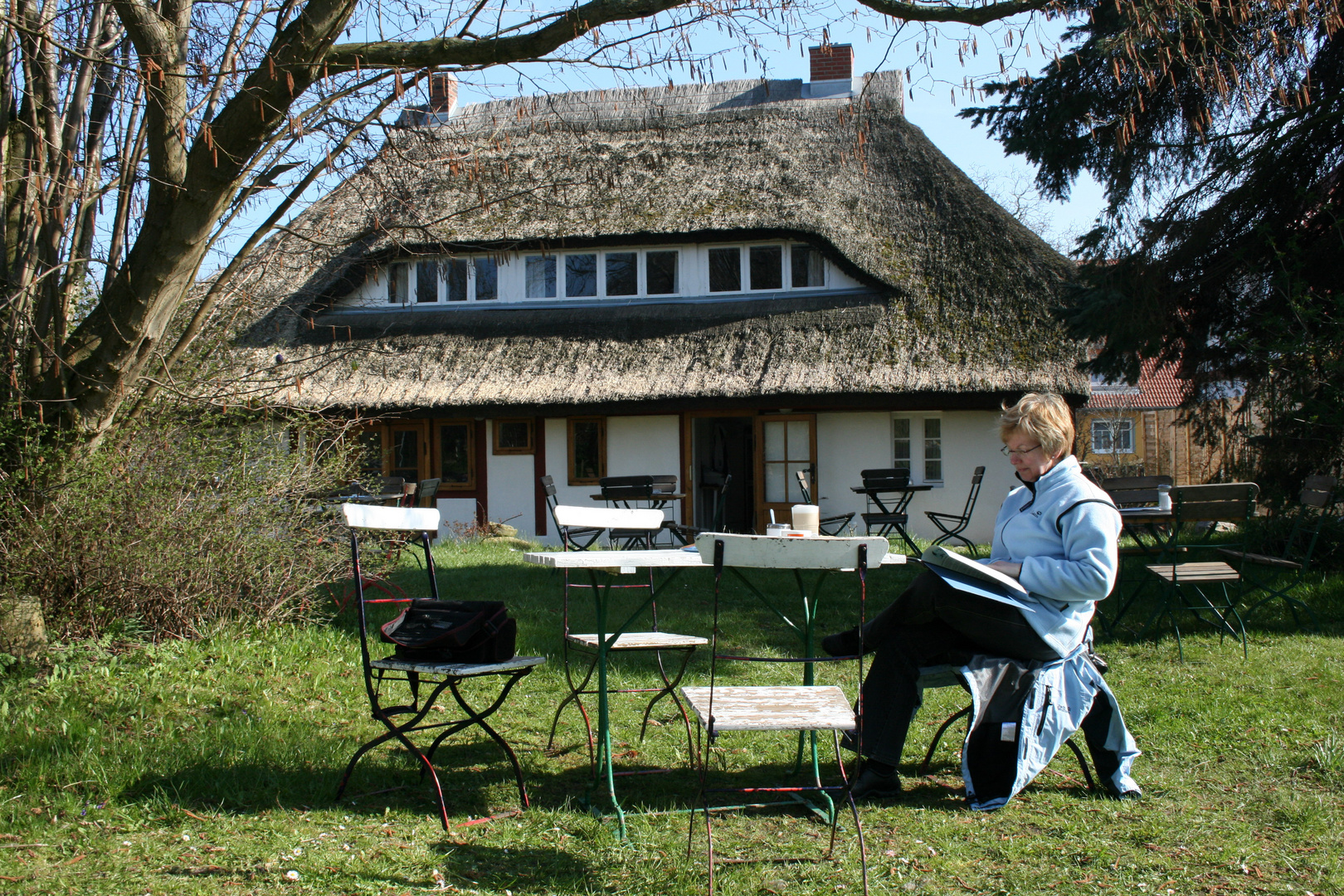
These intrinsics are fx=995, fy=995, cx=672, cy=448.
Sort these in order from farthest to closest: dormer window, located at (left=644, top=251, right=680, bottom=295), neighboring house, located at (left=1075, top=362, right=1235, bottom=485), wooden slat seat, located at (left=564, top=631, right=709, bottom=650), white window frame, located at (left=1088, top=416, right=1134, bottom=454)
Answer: white window frame, located at (left=1088, top=416, right=1134, bottom=454)
neighboring house, located at (left=1075, top=362, right=1235, bottom=485)
dormer window, located at (left=644, top=251, right=680, bottom=295)
wooden slat seat, located at (left=564, top=631, right=709, bottom=650)

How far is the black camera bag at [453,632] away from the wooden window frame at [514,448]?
383 inches

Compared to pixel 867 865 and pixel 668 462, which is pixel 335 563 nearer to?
pixel 867 865

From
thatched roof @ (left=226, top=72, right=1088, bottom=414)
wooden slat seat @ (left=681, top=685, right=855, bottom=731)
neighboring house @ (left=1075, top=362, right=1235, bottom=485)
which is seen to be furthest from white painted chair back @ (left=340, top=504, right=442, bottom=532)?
neighboring house @ (left=1075, top=362, right=1235, bottom=485)

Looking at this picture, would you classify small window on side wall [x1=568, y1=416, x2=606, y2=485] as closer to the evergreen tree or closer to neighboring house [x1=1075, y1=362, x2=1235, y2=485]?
the evergreen tree

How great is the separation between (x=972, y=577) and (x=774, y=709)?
83cm

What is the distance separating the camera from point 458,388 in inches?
500

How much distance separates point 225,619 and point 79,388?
133cm

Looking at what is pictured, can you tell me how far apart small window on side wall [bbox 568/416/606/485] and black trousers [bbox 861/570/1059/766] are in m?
9.82

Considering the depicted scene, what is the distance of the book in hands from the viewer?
3.14 metres

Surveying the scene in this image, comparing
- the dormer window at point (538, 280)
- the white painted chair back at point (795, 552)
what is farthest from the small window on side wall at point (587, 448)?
the white painted chair back at point (795, 552)

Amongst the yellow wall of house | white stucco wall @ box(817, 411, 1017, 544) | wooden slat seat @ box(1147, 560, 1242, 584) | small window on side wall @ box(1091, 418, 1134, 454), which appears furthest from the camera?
small window on side wall @ box(1091, 418, 1134, 454)

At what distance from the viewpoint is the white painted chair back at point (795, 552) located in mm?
2758

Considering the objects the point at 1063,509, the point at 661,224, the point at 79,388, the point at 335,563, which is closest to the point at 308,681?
the point at 335,563

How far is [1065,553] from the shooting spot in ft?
10.7
